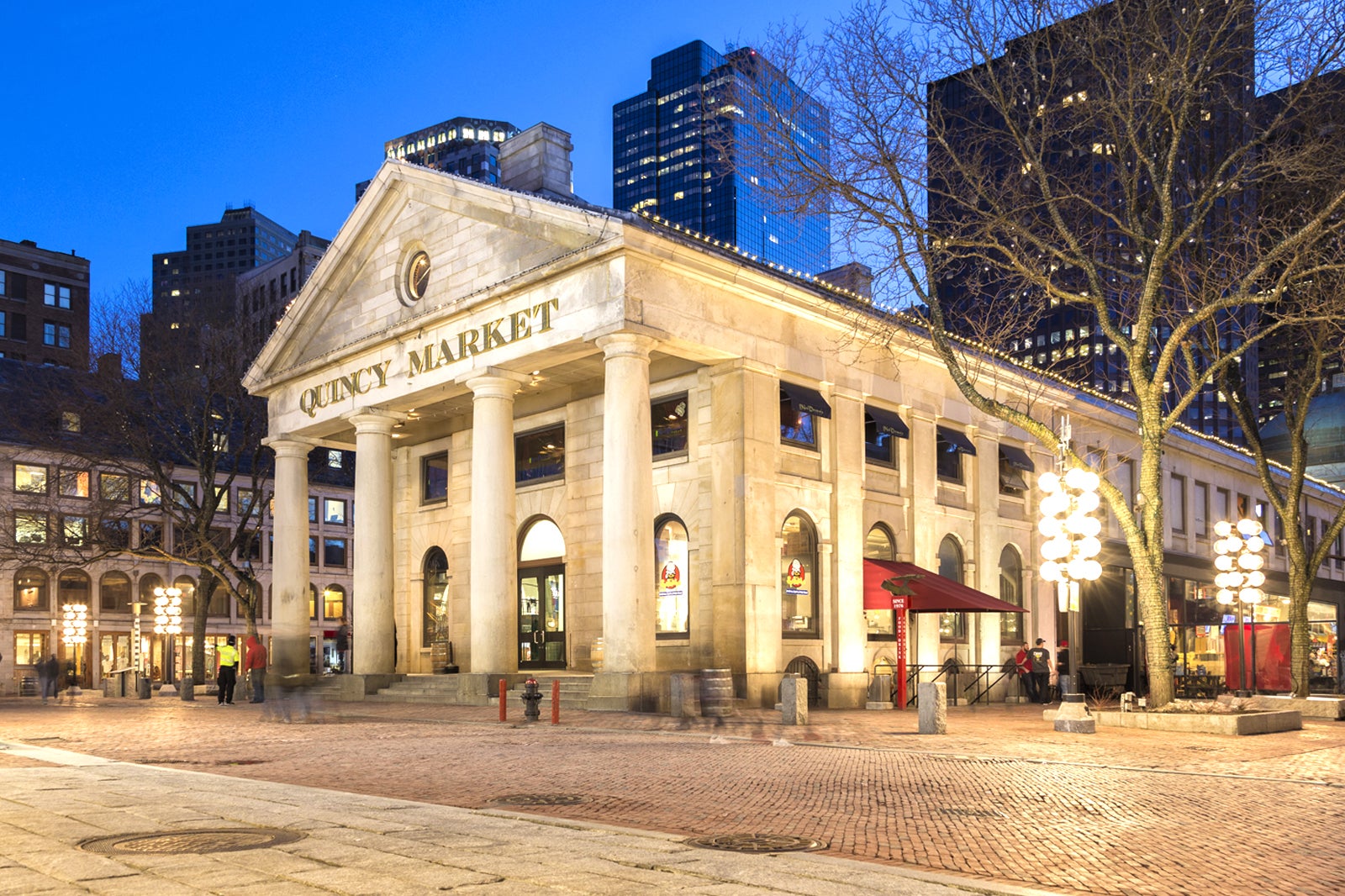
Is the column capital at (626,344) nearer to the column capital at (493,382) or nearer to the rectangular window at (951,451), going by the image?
the column capital at (493,382)

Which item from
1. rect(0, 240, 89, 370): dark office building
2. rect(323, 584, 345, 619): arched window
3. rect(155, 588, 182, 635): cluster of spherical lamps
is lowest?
rect(323, 584, 345, 619): arched window

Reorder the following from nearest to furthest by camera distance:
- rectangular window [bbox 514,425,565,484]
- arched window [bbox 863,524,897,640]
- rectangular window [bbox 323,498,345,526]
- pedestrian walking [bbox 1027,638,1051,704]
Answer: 1. arched window [bbox 863,524,897,640]
2. pedestrian walking [bbox 1027,638,1051,704]
3. rectangular window [bbox 514,425,565,484]
4. rectangular window [bbox 323,498,345,526]

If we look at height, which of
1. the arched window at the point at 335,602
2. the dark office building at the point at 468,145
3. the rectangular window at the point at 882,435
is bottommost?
the arched window at the point at 335,602

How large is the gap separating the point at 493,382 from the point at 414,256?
6.28 metres

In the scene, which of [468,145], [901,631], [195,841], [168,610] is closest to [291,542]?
[168,610]

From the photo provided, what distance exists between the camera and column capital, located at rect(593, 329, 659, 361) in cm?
2603

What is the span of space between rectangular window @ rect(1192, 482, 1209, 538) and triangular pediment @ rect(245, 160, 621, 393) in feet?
109

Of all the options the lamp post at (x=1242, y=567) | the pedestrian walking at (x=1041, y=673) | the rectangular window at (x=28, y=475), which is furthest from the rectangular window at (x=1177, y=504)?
the rectangular window at (x=28, y=475)

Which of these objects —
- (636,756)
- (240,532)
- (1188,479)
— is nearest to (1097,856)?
(636,756)

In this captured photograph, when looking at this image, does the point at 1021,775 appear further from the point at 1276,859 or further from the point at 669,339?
the point at 669,339

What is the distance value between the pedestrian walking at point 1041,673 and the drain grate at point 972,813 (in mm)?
23880

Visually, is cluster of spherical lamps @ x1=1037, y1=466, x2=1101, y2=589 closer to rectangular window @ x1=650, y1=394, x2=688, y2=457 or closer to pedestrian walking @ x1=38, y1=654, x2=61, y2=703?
rectangular window @ x1=650, y1=394, x2=688, y2=457

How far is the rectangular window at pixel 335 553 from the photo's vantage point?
80625 millimetres

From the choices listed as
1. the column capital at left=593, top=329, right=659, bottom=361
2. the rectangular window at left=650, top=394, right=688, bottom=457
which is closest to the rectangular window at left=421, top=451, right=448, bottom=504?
the rectangular window at left=650, top=394, right=688, bottom=457
